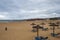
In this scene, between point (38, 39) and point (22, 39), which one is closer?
point (38, 39)

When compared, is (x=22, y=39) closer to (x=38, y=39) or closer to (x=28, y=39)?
(x=28, y=39)

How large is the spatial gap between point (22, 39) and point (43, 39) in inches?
115

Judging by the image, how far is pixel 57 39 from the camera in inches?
709

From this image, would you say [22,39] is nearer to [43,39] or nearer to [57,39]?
[43,39]

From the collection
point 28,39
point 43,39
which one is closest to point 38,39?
point 43,39

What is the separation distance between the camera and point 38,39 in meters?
16.9

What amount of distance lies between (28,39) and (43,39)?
227cm

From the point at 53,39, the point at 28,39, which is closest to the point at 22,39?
the point at 28,39

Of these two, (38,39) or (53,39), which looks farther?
(53,39)

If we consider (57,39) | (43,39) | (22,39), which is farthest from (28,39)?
(57,39)

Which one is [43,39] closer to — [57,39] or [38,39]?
[38,39]

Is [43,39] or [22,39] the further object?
[22,39]

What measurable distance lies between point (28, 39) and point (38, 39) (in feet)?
5.84

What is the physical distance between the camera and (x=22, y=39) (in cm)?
1812
